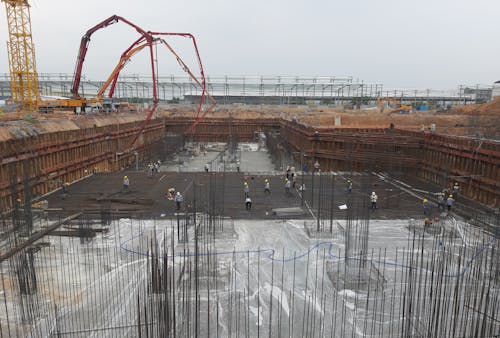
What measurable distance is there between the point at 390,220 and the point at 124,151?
1953 centimetres

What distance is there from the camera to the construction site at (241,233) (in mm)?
7078

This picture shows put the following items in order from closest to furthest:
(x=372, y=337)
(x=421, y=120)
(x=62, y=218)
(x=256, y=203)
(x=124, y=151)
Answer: (x=372, y=337), (x=62, y=218), (x=256, y=203), (x=124, y=151), (x=421, y=120)

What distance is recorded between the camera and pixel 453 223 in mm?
12062

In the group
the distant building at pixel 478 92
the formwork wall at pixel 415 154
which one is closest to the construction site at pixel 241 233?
the formwork wall at pixel 415 154

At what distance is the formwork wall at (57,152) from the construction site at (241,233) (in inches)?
3.7

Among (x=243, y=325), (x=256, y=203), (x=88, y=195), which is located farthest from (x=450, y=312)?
(x=88, y=195)

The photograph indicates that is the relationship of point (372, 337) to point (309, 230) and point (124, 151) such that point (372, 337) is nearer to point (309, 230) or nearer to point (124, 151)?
point (309, 230)

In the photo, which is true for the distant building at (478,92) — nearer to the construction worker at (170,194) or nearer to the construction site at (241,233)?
the construction site at (241,233)

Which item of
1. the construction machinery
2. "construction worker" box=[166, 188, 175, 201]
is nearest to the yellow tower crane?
the construction machinery

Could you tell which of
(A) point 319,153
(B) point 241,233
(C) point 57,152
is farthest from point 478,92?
(C) point 57,152

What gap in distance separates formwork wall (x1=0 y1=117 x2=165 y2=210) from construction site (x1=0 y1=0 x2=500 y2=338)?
0.09m

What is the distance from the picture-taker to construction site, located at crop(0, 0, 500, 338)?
23.2ft

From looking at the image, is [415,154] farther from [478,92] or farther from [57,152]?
[478,92]

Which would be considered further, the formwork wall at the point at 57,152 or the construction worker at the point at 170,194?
the construction worker at the point at 170,194
